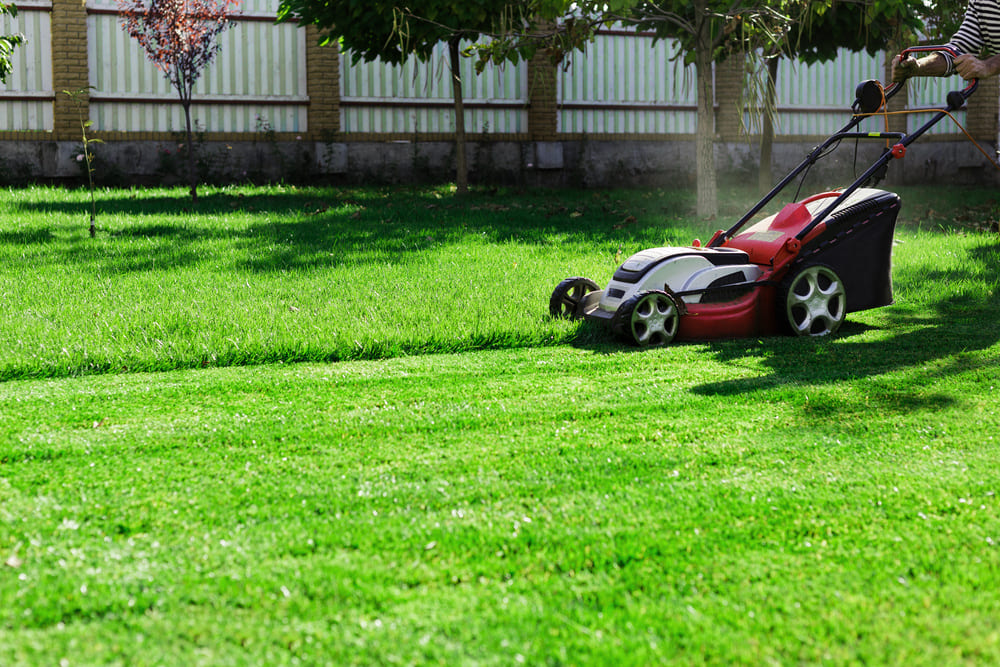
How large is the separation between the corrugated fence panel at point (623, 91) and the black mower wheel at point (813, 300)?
1190 centimetres

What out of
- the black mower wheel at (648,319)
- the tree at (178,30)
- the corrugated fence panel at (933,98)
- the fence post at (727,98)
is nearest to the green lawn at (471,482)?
the black mower wheel at (648,319)

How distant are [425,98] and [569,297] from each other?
1068 cm

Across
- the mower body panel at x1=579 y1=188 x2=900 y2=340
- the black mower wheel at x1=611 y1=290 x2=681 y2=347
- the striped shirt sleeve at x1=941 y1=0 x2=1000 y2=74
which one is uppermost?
the striped shirt sleeve at x1=941 y1=0 x2=1000 y2=74

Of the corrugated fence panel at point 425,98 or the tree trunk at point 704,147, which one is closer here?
the tree trunk at point 704,147

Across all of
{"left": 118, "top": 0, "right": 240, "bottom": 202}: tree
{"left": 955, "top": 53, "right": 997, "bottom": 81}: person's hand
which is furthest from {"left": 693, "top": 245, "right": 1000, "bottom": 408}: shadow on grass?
{"left": 118, "top": 0, "right": 240, "bottom": 202}: tree

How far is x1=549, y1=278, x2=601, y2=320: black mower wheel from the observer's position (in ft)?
21.1

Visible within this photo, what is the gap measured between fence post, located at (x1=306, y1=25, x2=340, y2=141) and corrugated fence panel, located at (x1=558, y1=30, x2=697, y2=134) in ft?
13.2

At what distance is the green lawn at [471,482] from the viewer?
2.29m

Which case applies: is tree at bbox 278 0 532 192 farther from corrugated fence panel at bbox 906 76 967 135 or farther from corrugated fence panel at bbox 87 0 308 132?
corrugated fence panel at bbox 906 76 967 135

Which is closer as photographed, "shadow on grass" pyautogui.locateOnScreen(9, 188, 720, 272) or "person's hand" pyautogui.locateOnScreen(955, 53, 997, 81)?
"person's hand" pyautogui.locateOnScreen(955, 53, 997, 81)

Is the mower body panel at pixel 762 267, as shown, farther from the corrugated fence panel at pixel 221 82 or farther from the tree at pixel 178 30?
the corrugated fence panel at pixel 221 82

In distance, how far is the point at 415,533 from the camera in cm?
286

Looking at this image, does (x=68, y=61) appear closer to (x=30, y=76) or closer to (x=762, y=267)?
(x=30, y=76)

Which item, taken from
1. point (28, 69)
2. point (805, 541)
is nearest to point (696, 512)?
point (805, 541)
